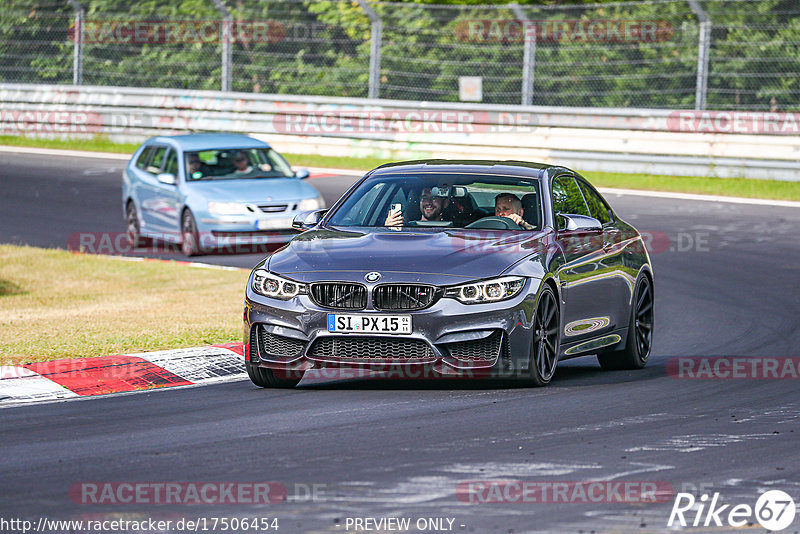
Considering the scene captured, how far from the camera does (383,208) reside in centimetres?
1054

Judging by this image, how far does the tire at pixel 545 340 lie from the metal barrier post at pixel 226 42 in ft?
65.9

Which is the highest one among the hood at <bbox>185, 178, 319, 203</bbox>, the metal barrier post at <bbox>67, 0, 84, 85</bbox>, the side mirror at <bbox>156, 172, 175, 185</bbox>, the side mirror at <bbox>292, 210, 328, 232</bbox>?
the metal barrier post at <bbox>67, 0, 84, 85</bbox>

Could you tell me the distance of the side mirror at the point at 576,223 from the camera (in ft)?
33.4

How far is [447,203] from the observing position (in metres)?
10.4

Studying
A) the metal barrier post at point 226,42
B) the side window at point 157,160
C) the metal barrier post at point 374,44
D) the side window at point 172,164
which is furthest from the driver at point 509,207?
the metal barrier post at point 226,42

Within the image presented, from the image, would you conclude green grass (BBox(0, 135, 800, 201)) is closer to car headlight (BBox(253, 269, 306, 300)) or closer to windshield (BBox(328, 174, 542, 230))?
windshield (BBox(328, 174, 542, 230))

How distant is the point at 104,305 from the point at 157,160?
18.3 feet

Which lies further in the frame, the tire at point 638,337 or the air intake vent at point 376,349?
the tire at point 638,337

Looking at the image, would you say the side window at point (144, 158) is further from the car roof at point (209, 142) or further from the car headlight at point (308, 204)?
the car headlight at point (308, 204)

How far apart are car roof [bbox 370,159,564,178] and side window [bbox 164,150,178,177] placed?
9052 millimetres

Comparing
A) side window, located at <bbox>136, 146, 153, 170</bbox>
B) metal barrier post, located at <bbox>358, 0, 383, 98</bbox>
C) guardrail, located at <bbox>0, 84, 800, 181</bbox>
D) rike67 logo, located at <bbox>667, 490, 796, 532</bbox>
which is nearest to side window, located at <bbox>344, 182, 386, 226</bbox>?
rike67 logo, located at <bbox>667, 490, 796, 532</bbox>

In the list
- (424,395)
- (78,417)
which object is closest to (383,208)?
(424,395)

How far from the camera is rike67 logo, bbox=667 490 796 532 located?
607cm

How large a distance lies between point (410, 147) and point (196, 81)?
5298 mm
